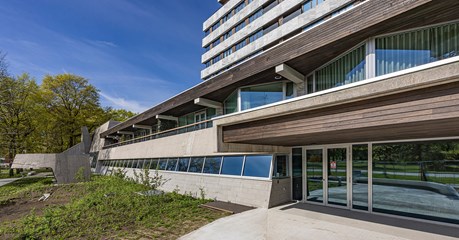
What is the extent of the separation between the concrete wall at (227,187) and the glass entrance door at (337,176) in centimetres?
227

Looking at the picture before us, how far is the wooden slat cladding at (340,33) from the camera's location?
204 inches

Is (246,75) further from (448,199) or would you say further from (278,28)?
(278,28)

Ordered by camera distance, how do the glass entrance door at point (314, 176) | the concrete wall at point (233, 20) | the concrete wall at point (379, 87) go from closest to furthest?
the concrete wall at point (379, 87)
the glass entrance door at point (314, 176)
the concrete wall at point (233, 20)

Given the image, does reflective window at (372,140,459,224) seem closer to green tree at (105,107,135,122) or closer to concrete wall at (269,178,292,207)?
concrete wall at (269,178,292,207)

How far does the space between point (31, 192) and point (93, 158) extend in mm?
19427

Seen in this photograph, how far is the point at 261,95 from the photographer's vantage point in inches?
389

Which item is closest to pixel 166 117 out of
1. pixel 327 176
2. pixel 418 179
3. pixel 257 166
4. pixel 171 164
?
pixel 171 164

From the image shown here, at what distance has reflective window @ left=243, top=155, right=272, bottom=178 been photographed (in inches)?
355

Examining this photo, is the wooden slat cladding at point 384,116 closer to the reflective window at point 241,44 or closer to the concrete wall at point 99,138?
the reflective window at point 241,44

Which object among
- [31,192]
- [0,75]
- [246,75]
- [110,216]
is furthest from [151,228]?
[0,75]

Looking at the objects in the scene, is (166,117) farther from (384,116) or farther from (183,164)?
(384,116)

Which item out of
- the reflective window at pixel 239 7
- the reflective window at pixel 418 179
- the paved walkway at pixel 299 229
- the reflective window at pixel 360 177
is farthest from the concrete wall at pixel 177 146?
the reflective window at pixel 239 7

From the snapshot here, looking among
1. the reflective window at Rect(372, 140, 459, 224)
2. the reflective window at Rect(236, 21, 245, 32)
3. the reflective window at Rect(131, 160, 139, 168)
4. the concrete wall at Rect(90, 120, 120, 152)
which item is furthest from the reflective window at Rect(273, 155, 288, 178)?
the concrete wall at Rect(90, 120, 120, 152)

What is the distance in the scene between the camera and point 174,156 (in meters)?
14.0
